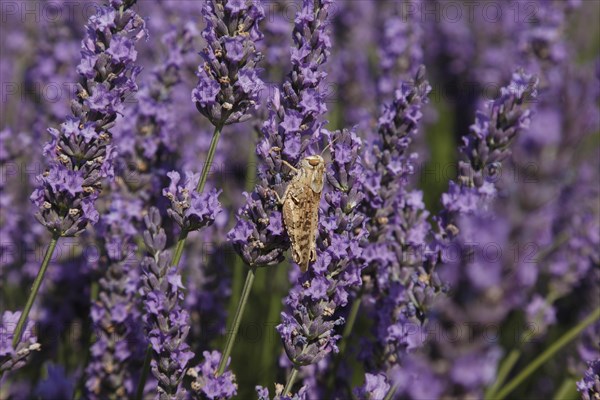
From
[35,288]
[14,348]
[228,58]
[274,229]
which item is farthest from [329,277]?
[14,348]

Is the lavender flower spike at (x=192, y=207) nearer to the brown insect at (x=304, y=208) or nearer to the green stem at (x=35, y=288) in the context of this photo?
the brown insect at (x=304, y=208)

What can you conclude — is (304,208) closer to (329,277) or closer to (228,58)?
(329,277)

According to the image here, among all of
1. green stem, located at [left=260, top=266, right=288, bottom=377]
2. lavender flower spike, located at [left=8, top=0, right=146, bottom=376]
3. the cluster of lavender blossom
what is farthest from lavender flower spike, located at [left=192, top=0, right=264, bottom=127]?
green stem, located at [left=260, top=266, right=288, bottom=377]

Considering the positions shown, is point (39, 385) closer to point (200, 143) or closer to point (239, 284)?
point (239, 284)

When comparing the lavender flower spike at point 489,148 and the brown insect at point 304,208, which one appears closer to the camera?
the brown insect at point 304,208

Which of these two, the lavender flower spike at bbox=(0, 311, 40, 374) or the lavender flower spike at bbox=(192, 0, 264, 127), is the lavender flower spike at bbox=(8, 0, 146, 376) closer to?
the lavender flower spike at bbox=(0, 311, 40, 374)

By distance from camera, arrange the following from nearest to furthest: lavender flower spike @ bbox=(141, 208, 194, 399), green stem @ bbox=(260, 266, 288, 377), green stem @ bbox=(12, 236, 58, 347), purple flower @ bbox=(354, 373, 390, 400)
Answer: green stem @ bbox=(12, 236, 58, 347)
lavender flower spike @ bbox=(141, 208, 194, 399)
purple flower @ bbox=(354, 373, 390, 400)
green stem @ bbox=(260, 266, 288, 377)

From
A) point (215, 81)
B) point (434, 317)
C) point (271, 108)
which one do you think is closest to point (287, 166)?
point (271, 108)

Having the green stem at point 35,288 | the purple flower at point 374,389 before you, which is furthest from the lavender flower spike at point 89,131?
the purple flower at point 374,389
